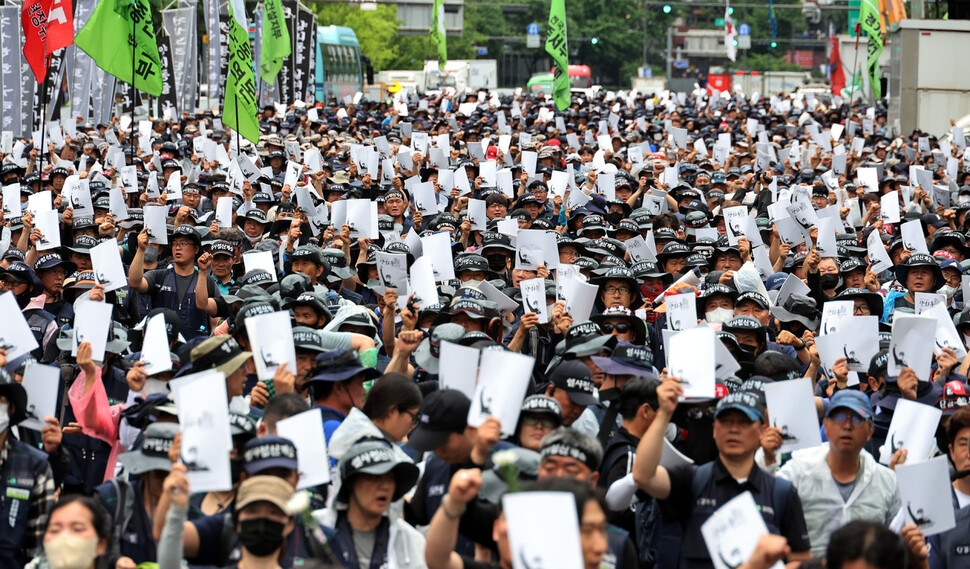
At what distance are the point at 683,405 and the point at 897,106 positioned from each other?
30610mm

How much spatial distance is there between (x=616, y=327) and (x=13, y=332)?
3462 millimetres

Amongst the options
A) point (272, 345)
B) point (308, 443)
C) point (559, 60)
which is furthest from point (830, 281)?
point (559, 60)

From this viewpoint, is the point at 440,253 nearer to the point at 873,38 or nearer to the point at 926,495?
the point at 926,495

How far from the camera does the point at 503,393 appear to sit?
538 centimetres

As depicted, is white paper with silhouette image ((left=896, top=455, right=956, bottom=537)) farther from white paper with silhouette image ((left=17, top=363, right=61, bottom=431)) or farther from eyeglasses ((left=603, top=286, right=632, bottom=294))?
eyeglasses ((left=603, top=286, right=632, bottom=294))

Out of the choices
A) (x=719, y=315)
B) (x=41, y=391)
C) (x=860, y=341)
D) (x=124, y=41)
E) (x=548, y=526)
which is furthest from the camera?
(x=124, y=41)

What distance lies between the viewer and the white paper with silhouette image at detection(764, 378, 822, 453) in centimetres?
587

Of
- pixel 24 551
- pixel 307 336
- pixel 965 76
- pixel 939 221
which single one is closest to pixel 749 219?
pixel 939 221

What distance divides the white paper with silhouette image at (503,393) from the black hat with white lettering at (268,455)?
0.80m

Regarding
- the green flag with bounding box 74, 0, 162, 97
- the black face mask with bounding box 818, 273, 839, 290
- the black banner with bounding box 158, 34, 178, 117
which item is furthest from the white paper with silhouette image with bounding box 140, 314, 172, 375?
the black banner with bounding box 158, 34, 178, 117

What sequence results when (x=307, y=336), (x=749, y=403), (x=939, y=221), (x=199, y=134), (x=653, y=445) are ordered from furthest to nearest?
(x=199, y=134) < (x=939, y=221) < (x=307, y=336) < (x=749, y=403) < (x=653, y=445)

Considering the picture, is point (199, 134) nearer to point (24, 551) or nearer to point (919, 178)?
point (919, 178)

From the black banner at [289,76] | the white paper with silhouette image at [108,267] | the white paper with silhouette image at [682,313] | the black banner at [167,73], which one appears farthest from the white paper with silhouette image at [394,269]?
the black banner at [289,76]

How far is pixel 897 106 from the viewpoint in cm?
3494
